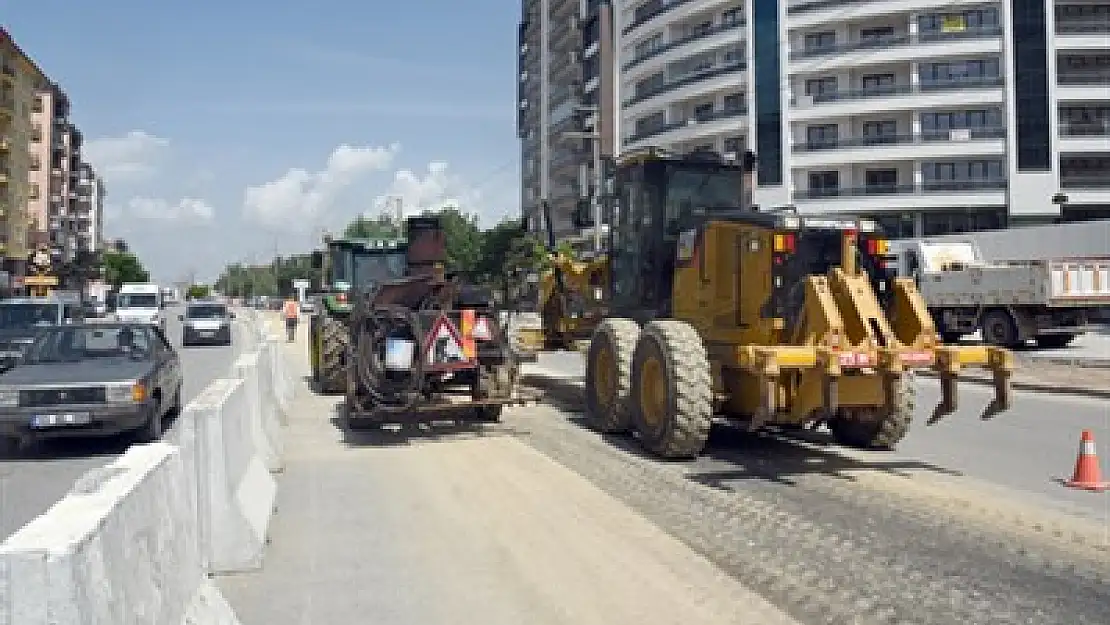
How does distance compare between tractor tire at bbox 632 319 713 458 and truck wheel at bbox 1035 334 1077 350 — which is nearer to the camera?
tractor tire at bbox 632 319 713 458

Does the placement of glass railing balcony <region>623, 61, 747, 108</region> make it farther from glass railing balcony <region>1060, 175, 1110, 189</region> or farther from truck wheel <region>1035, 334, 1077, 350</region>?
truck wheel <region>1035, 334, 1077, 350</region>

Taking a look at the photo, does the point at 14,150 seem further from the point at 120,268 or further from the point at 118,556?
the point at 118,556

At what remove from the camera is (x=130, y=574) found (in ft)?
10.3

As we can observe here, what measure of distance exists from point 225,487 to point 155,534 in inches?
88.5

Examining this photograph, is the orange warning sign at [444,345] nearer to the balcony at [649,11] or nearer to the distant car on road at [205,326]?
the distant car on road at [205,326]

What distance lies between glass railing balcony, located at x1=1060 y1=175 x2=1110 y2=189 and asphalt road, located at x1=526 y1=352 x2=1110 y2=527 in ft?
141

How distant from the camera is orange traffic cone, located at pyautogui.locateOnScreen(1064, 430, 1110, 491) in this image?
816 centimetres

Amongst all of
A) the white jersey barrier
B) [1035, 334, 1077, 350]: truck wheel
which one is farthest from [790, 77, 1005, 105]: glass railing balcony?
the white jersey barrier

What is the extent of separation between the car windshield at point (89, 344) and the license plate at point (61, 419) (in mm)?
1389

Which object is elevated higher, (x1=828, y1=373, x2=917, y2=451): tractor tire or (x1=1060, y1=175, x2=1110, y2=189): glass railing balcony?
(x1=1060, y1=175, x2=1110, y2=189): glass railing balcony

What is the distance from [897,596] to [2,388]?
9048 millimetres

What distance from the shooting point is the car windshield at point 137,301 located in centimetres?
4078

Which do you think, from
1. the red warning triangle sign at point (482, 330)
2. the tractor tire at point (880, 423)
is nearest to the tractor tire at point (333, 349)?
the red warning triangle sign at point (482, 330)

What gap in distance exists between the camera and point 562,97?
97.1m
